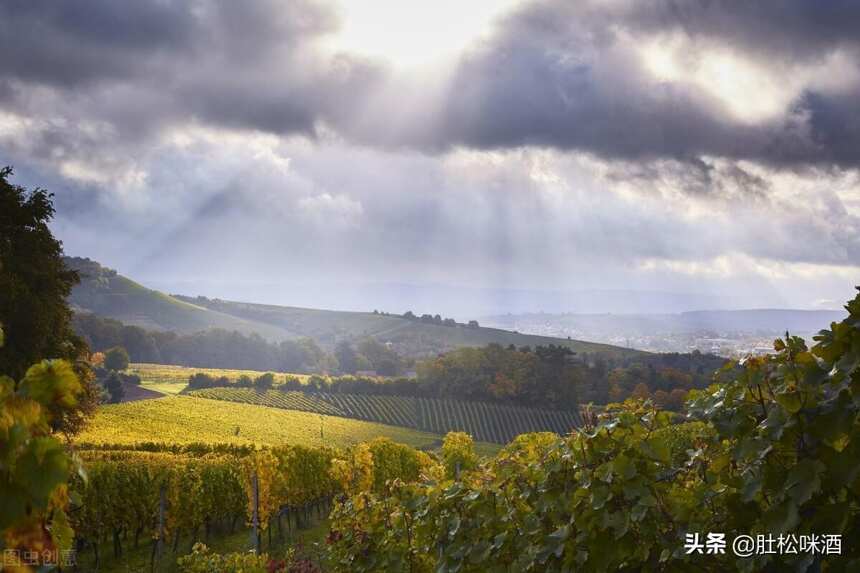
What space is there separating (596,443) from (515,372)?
310 feet

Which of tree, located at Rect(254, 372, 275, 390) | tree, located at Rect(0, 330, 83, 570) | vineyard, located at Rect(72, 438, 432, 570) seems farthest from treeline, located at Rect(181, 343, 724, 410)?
tree, located at Rect(0, 330, 83, 570)

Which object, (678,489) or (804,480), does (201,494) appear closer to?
(678,489)

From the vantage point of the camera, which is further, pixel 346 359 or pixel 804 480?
pixel 346 359

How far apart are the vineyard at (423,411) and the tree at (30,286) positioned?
62.6 m

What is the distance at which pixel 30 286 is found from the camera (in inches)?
913

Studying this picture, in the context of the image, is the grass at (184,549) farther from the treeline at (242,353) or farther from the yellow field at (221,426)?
the treeline at (242,353)

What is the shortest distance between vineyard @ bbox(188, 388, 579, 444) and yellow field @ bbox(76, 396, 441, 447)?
576 centimetres

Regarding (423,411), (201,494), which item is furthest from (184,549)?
(423,411)

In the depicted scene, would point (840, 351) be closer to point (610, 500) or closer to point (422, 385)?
point (610, 500)

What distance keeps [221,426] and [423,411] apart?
3582 cm

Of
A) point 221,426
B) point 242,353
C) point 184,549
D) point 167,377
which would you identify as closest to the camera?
point 184,549

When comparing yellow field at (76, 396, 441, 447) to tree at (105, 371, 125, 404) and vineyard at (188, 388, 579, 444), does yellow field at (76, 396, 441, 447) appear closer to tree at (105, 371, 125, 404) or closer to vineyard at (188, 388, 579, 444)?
vineyard at (188, 388, 579, 444)

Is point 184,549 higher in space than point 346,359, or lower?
lower

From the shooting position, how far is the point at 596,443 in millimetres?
4559
